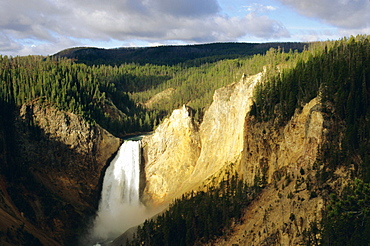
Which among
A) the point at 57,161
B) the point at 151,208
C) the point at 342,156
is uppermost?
the point at 342,156

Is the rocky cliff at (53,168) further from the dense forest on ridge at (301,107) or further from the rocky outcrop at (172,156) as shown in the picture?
the rocky outcrop at (172,156)

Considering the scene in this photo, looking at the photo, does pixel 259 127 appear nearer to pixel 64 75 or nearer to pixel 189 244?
pixel 189 244

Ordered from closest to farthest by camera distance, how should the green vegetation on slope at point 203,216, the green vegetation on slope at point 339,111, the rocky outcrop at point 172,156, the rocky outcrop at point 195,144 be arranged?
the green vegetation on slope at point 339,111, the green vegetation on slope at point 203,216, the rocky outcrop at point 195,144, the rocky outcrop at point 172,156

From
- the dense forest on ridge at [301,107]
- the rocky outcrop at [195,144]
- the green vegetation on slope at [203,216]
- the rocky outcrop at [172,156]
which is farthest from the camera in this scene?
the rocky outcrop at [172,156]

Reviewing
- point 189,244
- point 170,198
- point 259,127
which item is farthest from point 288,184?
point 170,198

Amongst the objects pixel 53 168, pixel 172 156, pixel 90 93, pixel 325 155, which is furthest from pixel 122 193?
pixel 325 155

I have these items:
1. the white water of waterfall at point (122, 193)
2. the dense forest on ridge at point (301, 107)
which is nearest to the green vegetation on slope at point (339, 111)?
the dense forest on ridge at point (301, 107)
